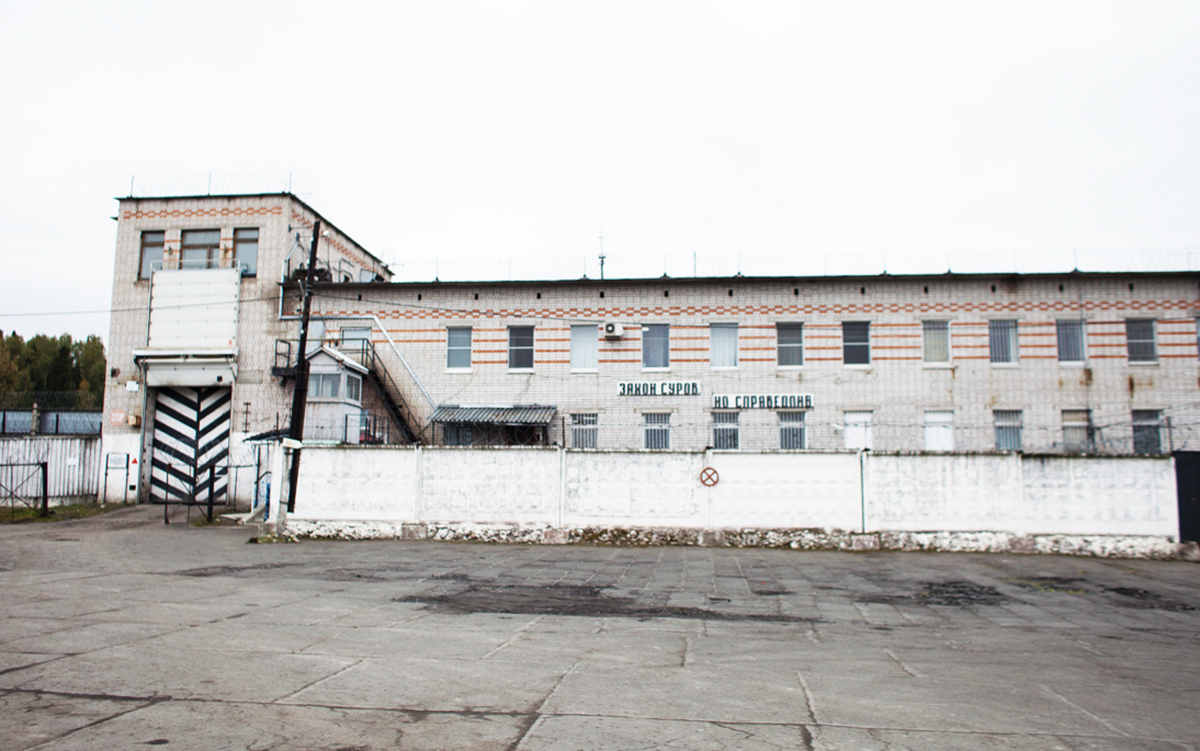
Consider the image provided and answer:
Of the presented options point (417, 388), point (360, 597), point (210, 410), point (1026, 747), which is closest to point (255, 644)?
point (360, 597)

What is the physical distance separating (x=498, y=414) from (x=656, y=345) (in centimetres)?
584

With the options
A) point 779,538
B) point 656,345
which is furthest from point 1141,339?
point 779,538

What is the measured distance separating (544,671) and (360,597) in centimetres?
469

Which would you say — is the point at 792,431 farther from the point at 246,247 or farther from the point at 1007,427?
the point at 246,247

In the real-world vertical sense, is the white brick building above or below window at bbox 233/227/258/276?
below

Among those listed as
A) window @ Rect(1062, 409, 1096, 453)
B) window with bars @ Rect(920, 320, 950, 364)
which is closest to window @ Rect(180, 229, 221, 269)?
window with bars @ Rect(920, 320, 950, 364)

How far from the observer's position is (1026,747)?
4645 mm

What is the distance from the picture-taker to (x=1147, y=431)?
24.9 m

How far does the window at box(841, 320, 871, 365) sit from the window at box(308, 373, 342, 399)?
1657 cm

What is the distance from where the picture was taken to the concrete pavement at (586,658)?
4770 mm

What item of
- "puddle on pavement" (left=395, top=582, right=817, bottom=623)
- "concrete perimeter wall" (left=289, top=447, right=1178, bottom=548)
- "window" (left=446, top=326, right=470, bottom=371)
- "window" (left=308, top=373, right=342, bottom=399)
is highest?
"window" (left=446, top=326, right=470, bottom=371)

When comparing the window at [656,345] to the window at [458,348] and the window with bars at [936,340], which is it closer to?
the window at [458,348]

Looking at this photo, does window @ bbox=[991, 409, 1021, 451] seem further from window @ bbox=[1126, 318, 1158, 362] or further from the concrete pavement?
the concrete pavement

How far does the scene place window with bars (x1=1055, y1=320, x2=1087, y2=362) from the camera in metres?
25.4
